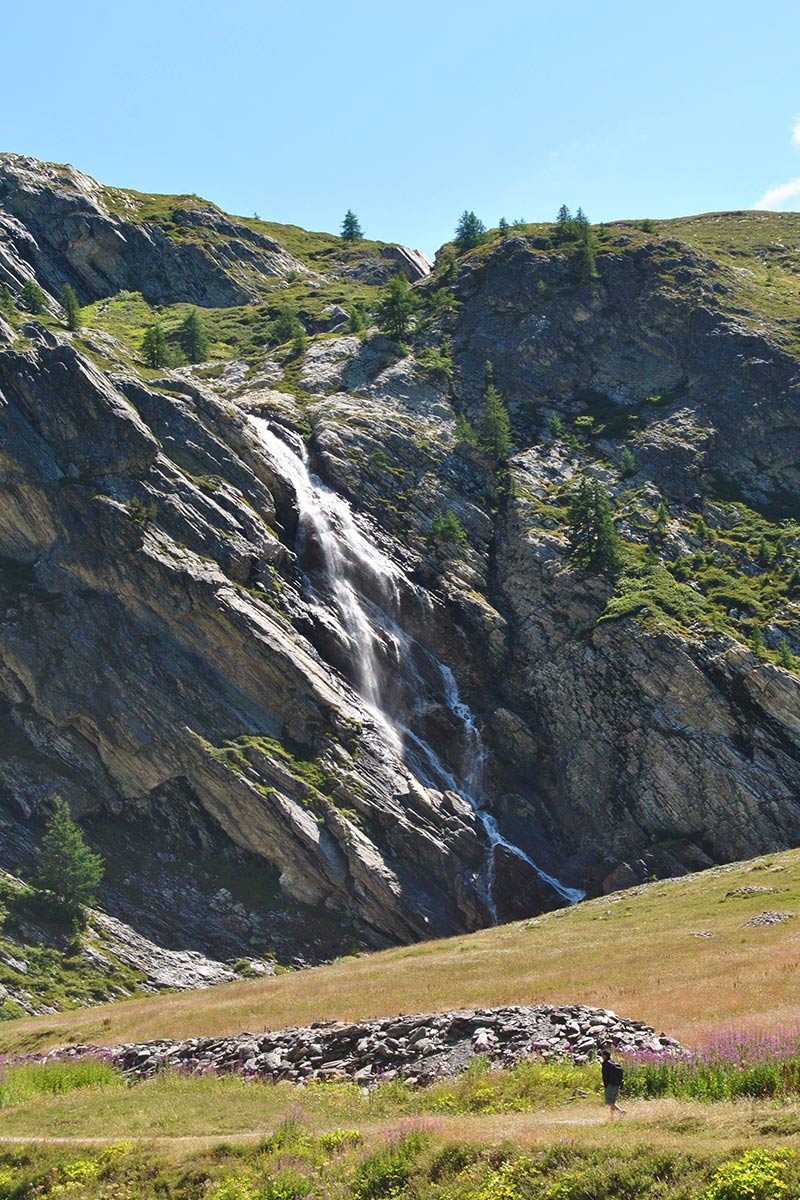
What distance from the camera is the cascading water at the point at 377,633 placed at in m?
69.9

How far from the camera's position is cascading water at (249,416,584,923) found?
69.9 metres

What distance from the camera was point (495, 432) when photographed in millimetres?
102500

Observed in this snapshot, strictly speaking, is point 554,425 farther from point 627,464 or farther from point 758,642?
point 758,642

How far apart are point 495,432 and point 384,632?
3596cm

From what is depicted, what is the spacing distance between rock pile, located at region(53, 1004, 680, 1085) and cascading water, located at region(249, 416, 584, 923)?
3787cm

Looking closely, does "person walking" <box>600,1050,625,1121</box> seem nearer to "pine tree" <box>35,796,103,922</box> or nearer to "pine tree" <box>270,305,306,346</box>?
"pine tree" <box>35,796,103,922</box>

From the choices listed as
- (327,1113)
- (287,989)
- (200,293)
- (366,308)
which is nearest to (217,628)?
(287,989)

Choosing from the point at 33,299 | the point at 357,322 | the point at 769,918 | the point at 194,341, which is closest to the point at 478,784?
the point at 769,918

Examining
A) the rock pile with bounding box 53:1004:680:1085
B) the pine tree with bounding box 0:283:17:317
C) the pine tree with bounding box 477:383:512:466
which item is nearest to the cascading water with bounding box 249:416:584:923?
the pine tree with bounding box 477:383:512:466

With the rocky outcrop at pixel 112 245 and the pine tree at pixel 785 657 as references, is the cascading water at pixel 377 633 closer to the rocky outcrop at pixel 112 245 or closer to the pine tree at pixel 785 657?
the pine tree at pixel 785 657

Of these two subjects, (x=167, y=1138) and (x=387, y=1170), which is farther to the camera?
(x=167, y=1138)

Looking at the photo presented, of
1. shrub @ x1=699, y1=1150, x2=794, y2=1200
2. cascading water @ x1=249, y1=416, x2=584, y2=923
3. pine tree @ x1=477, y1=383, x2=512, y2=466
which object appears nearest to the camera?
shrub @ x1=699, y1=1150, x2=794, y2=1200

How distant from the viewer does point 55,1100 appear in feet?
80.5

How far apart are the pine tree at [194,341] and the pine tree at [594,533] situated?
5953 cm
